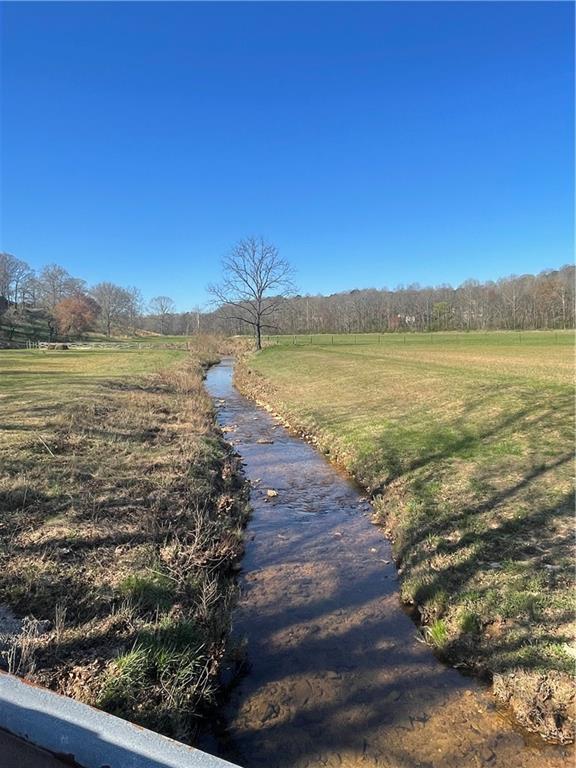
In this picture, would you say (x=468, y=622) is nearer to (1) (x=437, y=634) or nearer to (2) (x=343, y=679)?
(1) (x=437, y=634)

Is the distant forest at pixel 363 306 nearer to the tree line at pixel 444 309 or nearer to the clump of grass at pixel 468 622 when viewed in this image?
the tree line at pixel 444 309

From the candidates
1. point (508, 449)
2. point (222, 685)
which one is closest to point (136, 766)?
point (222, 685)

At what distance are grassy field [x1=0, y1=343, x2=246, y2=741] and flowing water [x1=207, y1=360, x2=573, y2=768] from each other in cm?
44

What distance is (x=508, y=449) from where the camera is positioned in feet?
32.6

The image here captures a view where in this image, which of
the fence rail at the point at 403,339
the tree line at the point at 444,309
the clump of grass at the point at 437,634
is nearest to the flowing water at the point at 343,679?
the clump of grass at the point at 437,634

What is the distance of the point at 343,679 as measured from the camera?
4562 millimetres

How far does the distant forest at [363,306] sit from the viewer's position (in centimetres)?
10269

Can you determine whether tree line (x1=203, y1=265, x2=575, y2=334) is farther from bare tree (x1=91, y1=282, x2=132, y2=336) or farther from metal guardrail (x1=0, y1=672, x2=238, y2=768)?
metal guardrail (x1=0, y1=672, x2=238, y2=768)

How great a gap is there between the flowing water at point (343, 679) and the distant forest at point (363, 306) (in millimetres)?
84169

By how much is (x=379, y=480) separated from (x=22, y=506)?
6328 mm

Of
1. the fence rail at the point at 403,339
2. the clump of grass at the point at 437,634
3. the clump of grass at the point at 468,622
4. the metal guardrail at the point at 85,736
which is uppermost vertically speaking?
the fence rail at the point at 403,339

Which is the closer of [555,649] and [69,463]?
[555,649]

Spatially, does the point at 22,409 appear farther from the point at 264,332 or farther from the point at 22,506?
the point at 264,332

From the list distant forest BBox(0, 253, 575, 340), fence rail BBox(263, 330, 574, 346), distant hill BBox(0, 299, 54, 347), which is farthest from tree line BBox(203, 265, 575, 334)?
distant hill BBox(0, 299, 54, 347)
